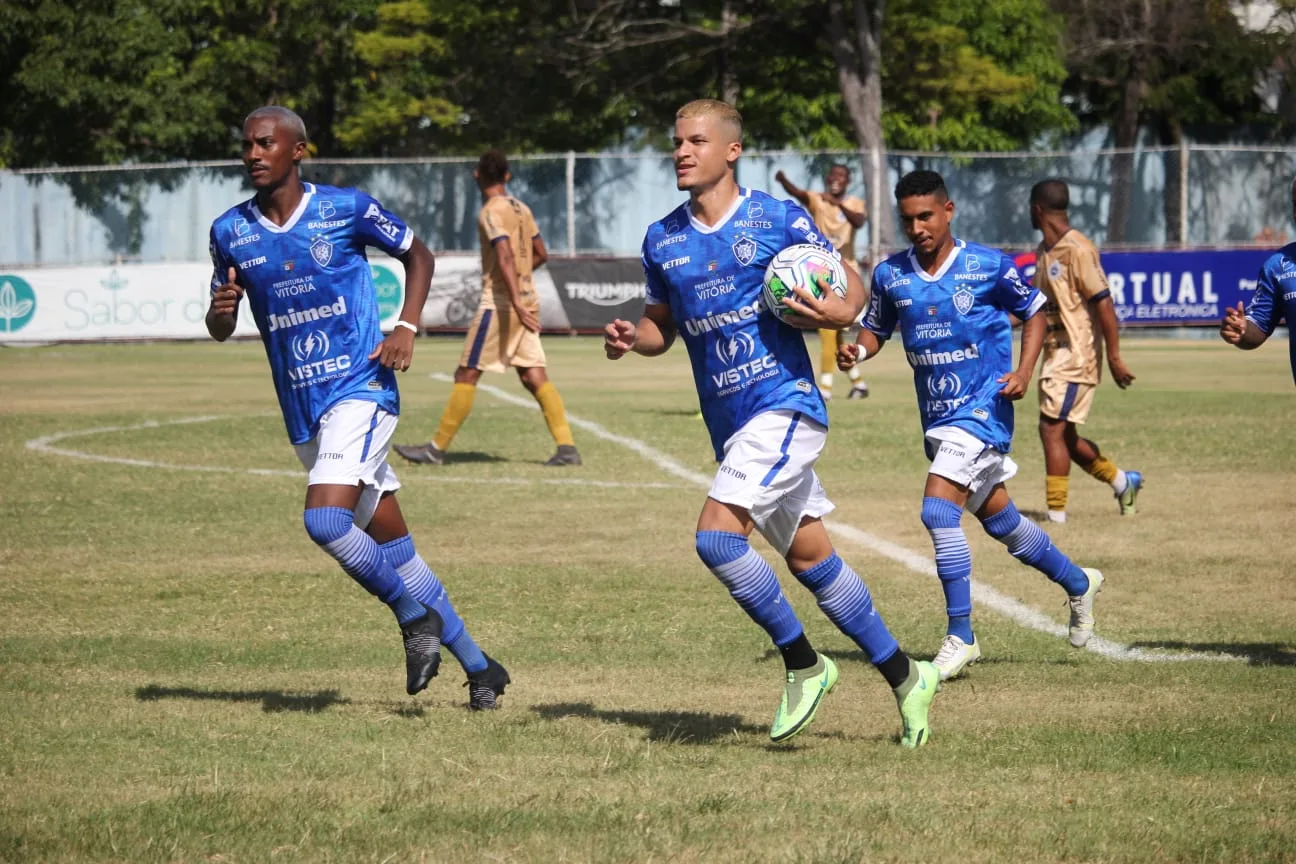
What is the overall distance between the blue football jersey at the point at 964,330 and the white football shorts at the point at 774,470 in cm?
166

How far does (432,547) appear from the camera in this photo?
10461 mm

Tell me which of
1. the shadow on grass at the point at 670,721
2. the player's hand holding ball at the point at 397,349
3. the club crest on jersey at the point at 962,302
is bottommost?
the shadow on grass at the point at 670,721

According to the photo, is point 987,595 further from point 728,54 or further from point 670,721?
point 728,54

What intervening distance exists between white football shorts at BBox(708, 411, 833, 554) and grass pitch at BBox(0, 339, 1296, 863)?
2.49 feet

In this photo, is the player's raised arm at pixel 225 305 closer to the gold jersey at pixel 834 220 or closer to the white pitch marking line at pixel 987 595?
the white pitch marking line at pixel 987 595

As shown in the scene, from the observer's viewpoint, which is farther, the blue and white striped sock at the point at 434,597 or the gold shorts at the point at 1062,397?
the gold shorts at the point at 1062,397

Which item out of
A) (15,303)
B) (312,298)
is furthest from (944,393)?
(15,303)

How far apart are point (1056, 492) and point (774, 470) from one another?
18.9 feet

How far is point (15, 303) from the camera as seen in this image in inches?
1187

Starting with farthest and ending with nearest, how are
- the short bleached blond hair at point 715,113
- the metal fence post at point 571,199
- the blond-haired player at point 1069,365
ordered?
1. the metal fence post at point 571,199
2. the blond-haired player at point 1069,365
3. the short bleached blond hair at point 715,113

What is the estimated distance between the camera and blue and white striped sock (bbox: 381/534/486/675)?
21.5ft

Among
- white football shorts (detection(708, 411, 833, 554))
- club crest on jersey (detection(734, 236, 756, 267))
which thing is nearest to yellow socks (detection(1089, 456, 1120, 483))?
white football shorts (detection(708, 411, 833, 554))

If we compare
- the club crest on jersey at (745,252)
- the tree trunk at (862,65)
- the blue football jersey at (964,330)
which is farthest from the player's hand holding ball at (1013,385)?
the tree trunk at (862,65)

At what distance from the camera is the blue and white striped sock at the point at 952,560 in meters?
7.26
